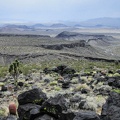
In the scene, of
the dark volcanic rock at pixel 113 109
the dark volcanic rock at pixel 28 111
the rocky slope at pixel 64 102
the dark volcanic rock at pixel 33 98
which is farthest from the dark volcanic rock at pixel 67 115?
the dark volcanic rock at pixel 33 98

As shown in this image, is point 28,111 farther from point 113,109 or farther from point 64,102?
point 113,109

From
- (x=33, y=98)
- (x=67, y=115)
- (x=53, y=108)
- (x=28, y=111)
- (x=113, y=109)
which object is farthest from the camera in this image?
(x=33, y=98)

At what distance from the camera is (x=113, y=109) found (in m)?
12.7

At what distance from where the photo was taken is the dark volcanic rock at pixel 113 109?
12266 mm

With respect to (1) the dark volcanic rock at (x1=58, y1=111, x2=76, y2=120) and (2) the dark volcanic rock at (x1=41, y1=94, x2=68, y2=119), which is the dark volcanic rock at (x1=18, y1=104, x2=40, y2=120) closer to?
(2) the dark volcanic rock at (x1=41, y1=94, x2=68, y2=119)

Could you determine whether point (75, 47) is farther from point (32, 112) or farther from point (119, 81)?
point (32, 112)

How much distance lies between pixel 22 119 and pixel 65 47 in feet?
418

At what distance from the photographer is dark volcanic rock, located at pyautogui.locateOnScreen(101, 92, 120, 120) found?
40.2 ft

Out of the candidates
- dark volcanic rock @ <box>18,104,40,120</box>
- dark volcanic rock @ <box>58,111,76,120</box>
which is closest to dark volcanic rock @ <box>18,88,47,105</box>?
dark volcanic rock @ <box>18,104,40,120</box>

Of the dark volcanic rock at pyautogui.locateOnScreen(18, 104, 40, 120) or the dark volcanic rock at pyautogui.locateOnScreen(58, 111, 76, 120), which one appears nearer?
the dark volcanic rock at pyautogui.locateOnScreen(58, 111, 76, 120)

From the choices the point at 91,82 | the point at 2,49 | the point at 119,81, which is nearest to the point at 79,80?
the point at 91,82

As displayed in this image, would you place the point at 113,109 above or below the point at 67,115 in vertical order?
above

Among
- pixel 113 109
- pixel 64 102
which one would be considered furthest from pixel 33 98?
pixel 113 109

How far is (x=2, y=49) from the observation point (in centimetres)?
12112
